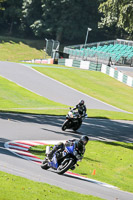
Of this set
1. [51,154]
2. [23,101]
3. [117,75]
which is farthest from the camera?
[117,75]

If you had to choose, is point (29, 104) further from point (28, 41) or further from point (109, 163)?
point (28, 41)

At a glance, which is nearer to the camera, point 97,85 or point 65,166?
point 65,166

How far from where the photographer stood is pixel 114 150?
2031cm

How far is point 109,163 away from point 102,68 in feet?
133

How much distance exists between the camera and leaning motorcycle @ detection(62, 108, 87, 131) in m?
22.0

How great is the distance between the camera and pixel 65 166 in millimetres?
13625

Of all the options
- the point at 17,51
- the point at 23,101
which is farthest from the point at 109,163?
the point at 17,51

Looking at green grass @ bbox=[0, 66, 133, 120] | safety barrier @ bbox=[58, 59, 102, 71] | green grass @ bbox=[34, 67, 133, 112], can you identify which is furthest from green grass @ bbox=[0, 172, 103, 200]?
safety barrier @ bbox=[58, 59, 102, 71]

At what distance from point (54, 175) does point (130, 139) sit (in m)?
11.1

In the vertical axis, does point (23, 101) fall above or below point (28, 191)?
below

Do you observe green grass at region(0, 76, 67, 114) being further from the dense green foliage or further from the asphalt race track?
the dense green foliage

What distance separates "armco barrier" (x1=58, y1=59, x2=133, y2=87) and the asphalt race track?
14667mm

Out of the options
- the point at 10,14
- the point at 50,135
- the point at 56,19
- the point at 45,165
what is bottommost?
the point at 50,135

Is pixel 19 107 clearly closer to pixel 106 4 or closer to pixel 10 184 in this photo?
pixel 106 4
